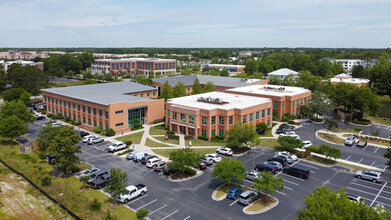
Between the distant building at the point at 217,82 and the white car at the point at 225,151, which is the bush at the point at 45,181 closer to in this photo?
the white car at the point at 225,151

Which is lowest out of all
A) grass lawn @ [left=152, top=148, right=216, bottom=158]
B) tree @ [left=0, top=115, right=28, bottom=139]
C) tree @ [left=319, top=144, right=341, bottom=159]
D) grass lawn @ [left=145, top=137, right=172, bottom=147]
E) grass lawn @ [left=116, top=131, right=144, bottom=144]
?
grass lawn @ [left=152, top=148, right=216, bottom=158]

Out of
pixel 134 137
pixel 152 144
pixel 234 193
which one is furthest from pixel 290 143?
pixel 134 137

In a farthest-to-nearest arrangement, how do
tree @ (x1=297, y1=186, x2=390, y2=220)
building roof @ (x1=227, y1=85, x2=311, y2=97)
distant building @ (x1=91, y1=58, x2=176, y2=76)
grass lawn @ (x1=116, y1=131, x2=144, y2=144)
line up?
distant building @ (x1=91, y1=58, x2=176, y2=76) → building roof @ (x1=227, y1=85, x2=311, y2=97) → grass lawn @ (x1=116, y1=131, x2=144, y2=144) → tree @ (x1=297, y1=186, x2=390, y2=220)

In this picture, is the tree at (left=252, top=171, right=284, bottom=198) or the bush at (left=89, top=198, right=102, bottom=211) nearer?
the bush at (left=89, top=198, right=102, bottom=211)

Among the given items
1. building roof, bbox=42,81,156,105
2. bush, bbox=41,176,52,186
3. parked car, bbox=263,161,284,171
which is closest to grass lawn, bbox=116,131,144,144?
building roof, bbox=42,81,156,105

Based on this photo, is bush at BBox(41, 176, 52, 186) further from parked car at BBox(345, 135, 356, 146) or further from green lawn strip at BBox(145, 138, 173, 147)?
parked car at BBox(345, 135, 356, 146)

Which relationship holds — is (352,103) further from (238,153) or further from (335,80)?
(335,80)
